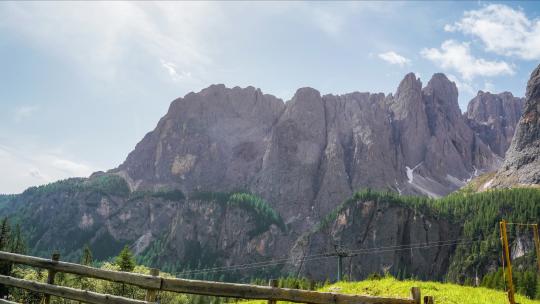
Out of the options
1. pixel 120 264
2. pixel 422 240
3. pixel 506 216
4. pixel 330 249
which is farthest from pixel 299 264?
pixel 120 264

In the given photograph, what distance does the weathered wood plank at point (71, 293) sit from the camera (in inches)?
579

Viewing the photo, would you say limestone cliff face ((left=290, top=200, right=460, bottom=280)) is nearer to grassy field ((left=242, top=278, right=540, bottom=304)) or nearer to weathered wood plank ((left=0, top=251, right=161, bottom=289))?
grassy field ((left=242, top=278, right=540, bottom=304))

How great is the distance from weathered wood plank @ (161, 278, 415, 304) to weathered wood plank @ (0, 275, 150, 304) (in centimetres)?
145

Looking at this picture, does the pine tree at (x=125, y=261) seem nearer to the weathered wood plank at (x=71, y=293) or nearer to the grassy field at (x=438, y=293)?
the grassy field at (x=438, y=293)

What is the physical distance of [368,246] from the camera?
630ft

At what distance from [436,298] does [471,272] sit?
16299 centimetres

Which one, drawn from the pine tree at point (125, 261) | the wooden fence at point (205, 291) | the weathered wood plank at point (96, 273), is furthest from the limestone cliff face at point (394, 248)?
the wooden fence at point (205, 291)

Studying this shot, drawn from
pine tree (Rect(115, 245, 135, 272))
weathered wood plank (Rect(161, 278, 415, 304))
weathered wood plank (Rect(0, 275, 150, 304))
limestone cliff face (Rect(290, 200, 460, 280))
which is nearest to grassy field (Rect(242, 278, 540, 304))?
weathered wood plank (Rect(161, 278, 415, 304))

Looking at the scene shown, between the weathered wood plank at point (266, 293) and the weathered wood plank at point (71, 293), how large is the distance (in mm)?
1445

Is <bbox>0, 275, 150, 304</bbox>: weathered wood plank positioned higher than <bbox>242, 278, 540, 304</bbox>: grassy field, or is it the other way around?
<bbox>0, 275, 150, 304</bbox>: weathered wood plank

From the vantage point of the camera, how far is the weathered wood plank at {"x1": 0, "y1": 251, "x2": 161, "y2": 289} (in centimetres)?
1423

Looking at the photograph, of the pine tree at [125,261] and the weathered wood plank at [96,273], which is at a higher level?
the weathered wood plank at [96,273]

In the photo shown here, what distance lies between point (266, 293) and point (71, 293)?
22.2 ft

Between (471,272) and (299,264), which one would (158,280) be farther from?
(299,264)
